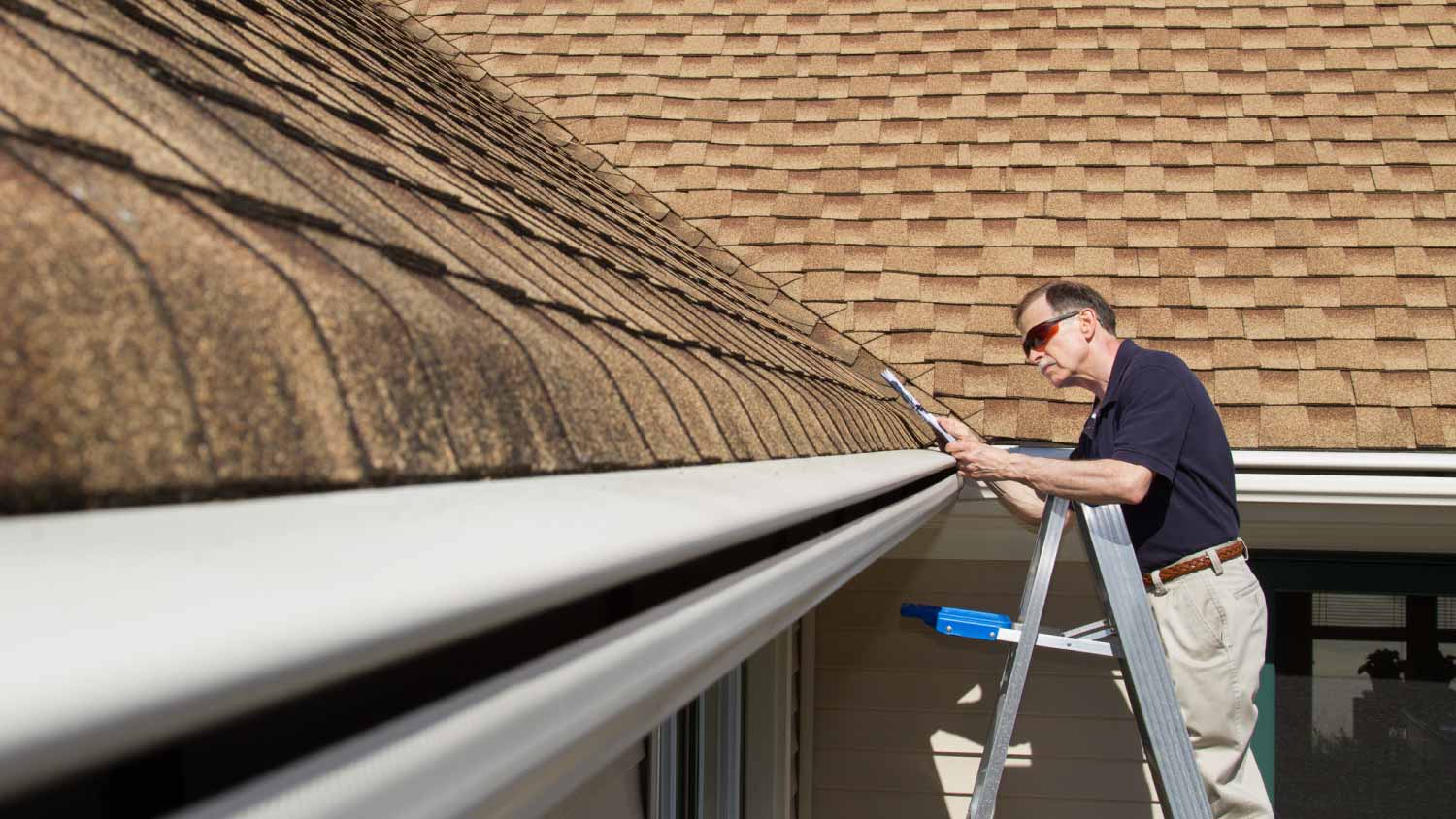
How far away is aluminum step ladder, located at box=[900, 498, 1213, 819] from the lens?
356 centimetres

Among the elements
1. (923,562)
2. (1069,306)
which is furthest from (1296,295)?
(923,562)

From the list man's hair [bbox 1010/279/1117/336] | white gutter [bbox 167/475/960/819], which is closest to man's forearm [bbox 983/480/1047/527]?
man's hair [bbox 1010/279/1117/336]

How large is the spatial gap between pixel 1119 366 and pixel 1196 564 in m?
0.68

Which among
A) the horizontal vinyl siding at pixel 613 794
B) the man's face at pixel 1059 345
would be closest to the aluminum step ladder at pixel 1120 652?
the man's face at pixel 1059 345

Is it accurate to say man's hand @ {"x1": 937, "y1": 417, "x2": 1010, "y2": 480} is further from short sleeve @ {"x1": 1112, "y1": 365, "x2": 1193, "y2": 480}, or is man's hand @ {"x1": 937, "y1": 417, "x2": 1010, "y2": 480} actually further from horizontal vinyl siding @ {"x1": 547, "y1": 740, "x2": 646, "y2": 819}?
horizontal vinyl siding @ {"x1": 547, "y1": 740, "x2": 646, "y2": 819}

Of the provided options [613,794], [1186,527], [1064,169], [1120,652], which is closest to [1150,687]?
[1120,652]

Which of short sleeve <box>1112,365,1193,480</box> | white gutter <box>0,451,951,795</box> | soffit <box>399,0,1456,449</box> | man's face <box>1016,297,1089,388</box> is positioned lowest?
white gutter <box>0,451,951,795</box>

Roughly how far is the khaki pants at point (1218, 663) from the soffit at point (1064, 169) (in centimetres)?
106

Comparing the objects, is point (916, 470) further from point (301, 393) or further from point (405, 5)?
point (405, 5)

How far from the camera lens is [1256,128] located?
18.7 feet

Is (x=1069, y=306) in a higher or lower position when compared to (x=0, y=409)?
higher

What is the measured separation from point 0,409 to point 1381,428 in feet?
16.3

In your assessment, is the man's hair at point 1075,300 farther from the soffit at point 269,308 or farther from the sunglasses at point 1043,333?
the soffit at point 269,308

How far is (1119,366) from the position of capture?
3.97m
